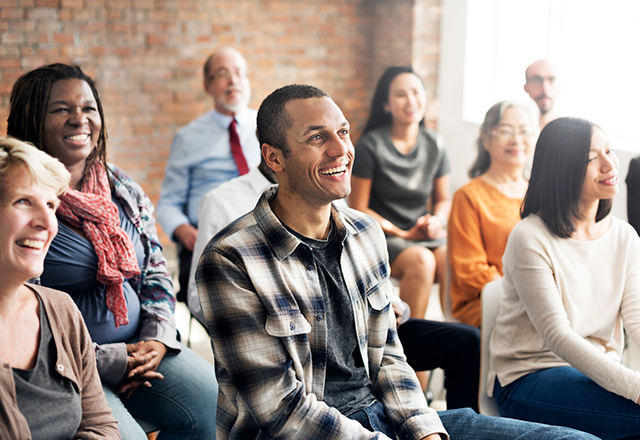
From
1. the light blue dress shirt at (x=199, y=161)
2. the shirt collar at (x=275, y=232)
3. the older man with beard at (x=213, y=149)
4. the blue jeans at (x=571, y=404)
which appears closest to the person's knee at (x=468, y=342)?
the blue jeans at (x=571, y=404)

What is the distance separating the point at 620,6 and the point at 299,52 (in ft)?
8.61

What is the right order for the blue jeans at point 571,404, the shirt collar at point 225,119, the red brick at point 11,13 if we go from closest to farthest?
1. the blue jeans at point 571,404
2. the shirt collar at point 225,119
3. the red brick at point 11,13

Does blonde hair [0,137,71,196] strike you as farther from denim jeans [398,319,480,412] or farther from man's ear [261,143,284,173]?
denim jeans [398,319,480,412]

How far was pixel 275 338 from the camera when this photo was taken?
1.37 metres

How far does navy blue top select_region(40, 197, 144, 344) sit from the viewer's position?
177 cm

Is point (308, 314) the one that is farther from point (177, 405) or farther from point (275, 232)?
point (177, 405)

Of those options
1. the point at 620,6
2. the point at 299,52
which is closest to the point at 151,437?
the point at 620,6

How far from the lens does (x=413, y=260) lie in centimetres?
314

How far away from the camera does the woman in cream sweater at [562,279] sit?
5.91ft

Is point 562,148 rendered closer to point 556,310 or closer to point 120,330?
point 556,310

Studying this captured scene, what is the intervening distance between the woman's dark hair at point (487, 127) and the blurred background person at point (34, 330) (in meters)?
1.97

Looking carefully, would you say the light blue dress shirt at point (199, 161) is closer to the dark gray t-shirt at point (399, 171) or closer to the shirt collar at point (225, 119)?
the shirt collar at point (225, 119)

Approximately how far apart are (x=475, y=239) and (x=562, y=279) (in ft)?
2.60

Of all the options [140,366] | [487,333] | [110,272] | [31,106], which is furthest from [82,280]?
[487,333]
